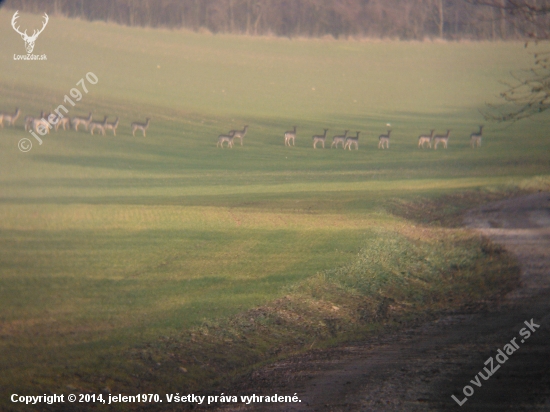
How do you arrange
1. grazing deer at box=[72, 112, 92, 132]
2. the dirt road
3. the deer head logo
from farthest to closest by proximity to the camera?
the deer head logo, grazing deer at box=[72, 112, 92, 132], the dirt road

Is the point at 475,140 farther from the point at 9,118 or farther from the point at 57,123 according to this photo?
the point at 9,118

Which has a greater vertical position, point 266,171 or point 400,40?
point 400,40

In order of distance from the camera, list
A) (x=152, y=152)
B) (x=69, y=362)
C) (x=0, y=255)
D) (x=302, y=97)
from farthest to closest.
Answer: (x=302, y=97), (x=152, y=152), (x=0, y=255), (x=69, y=362)

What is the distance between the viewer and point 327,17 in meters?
63.0

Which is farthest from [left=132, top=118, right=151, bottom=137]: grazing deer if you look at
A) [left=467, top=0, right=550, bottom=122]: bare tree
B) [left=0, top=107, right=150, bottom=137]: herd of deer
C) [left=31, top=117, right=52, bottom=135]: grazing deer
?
[left=467, top=0, right=550, bottom=122]: bare tree

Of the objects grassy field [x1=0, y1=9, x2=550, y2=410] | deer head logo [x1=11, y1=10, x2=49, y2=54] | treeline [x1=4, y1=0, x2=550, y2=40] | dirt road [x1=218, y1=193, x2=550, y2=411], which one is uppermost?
treeline [x1=4, y1=0, x2=550, y2=40]

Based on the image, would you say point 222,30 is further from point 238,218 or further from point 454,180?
point 238,218

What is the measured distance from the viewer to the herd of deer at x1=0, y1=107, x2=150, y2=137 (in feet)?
99.7

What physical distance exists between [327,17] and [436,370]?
5900 cm

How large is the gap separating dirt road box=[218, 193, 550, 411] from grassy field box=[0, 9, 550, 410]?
1.44 meters

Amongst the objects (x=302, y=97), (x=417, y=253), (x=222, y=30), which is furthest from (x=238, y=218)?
(x=222, y=30)

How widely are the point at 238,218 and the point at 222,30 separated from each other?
46417 mm

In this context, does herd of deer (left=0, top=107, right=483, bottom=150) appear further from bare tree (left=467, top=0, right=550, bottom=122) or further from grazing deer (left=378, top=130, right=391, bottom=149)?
bare tree (left=467, top=0, right=550, bottom=122)

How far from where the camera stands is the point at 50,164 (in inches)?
981
